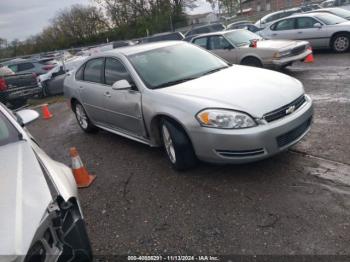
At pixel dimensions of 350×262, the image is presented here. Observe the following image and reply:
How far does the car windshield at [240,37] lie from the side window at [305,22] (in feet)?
8.60

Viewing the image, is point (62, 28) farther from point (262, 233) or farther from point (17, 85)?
point (262, 233)

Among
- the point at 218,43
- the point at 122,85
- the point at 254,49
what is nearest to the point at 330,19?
the point at 254,49

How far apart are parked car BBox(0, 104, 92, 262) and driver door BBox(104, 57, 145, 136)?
196cm

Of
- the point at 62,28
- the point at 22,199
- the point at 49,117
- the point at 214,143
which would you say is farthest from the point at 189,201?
the point at 62,28

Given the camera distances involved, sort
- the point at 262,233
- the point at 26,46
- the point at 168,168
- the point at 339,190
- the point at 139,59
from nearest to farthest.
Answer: the point at 262,233
the point at 339,190
the point at 168,168
the point at 139,59
the point at 26,46

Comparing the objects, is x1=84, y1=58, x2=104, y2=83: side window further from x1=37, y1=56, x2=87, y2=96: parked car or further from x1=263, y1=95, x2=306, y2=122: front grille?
x1=37, y1=56, x2=87, y2=96: parked car

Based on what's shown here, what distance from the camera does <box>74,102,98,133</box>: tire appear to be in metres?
6.47

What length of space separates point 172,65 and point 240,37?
623cm

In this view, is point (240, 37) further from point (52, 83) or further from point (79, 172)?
point (52, 83)

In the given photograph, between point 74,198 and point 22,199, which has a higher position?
point 22,199

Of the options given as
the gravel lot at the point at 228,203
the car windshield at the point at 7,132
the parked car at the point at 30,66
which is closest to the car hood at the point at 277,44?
the gravel lot at the point at 228,203

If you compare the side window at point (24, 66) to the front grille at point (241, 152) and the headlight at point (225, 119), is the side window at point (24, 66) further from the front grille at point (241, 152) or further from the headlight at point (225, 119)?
the front grille at point (241, 152)

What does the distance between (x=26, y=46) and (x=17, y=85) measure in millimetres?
36748

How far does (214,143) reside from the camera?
3600 mm
